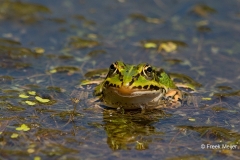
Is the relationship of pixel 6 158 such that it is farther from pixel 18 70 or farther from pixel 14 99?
pixel 18 70

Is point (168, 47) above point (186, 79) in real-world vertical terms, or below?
above

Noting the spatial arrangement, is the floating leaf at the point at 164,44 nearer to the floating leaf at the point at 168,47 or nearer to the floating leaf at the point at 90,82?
the floating leaf at the point at 168,47

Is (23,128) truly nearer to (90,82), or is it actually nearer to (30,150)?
(30,150)

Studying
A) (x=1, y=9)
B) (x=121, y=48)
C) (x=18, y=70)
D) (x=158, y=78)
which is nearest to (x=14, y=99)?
A: (x=18, y=70)

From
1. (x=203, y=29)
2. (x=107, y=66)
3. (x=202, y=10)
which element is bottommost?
(x=107, y=66)

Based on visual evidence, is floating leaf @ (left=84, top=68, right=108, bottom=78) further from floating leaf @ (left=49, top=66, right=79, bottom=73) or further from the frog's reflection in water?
the frog's reflection in water

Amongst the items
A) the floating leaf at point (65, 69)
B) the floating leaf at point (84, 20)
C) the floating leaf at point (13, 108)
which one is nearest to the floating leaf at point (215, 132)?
the floating leaf at point (13, 108)

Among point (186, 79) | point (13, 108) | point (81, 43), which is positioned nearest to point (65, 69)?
point (81, 43)
